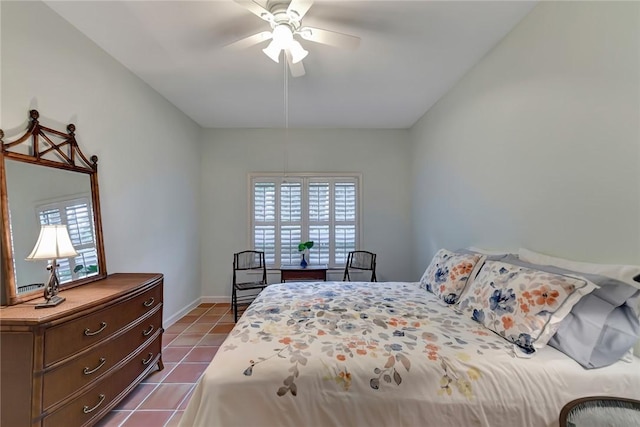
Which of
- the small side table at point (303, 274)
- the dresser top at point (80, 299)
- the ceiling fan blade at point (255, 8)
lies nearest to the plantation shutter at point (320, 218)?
the small side table at point (303, 274)

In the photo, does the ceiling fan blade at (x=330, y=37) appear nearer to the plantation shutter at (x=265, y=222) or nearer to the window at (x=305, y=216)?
the window at (x=305, y=216)

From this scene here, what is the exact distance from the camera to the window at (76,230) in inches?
70.8

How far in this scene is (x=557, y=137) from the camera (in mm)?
1694

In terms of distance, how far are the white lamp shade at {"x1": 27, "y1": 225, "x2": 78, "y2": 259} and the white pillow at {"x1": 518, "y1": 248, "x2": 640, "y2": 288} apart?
2808 mm

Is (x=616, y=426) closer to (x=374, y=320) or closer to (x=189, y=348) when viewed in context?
(x=374, y=320)

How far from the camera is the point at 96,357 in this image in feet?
5.37

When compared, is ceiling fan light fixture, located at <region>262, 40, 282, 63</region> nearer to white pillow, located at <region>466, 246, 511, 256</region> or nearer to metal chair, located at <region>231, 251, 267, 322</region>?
white pillow, located at <region>466, 246, 511, 256</region>

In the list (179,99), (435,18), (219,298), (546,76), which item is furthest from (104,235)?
(546,76)

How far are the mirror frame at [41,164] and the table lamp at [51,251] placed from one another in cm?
14

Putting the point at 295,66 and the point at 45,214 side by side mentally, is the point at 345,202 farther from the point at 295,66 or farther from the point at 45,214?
the point at 45,214

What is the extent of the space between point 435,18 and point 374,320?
2.07 metres

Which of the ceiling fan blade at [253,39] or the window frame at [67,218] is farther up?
the ceiling fan blade at [253,39]

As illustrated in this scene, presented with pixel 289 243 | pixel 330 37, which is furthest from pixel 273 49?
pixel 289 243

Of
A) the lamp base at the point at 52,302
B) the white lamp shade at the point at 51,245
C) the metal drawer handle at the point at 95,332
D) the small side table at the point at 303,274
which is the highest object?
the white lamp shade at the point at 51,245
